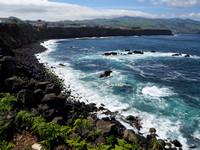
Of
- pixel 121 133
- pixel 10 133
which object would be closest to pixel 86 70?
pixel 121 133

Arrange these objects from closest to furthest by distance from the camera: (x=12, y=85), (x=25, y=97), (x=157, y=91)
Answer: (x=25, y=97)
(x=12, y=85)
(x=157, y=91)

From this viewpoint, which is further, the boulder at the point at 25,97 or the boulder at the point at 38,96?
the boulder at the point at 38,96

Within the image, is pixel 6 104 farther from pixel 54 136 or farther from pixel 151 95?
pixel 151 95

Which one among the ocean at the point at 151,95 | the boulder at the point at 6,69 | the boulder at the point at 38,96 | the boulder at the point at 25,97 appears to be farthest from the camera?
the boulder at the point at 6,69

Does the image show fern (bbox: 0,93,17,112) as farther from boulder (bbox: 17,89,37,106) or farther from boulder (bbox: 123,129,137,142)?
boulder (bbox: 123,129,137,142)

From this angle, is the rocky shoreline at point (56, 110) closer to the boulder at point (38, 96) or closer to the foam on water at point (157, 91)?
the boulder at point (38, 96)

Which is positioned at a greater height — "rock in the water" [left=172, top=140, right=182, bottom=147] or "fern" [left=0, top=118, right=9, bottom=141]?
"fern" [left=0, top=118, right=9, bottom=141]

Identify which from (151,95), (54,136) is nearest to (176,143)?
(151,95)

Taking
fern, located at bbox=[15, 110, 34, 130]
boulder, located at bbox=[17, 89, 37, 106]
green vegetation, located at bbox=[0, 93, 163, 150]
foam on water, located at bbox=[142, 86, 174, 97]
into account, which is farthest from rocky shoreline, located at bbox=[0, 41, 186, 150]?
foam on water, located at bbox=[142, 86, 174, 97]

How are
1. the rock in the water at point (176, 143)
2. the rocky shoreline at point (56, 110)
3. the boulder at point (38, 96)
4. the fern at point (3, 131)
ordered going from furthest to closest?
1. the boulder at point (38, 96)
2. the rock in the water at point (176, 143)
3. the rocky shoreline at point (56, 110)
4. the fern at point (3, 131)

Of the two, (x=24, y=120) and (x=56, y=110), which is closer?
(x=24, y=120)

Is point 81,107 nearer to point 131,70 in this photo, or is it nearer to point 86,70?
point 86,70

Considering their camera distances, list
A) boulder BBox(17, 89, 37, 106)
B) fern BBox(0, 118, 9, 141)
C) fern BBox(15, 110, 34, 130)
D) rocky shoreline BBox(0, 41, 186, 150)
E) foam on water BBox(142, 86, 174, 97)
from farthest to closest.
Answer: foam on water BBox(142, 86, 174, 97)
boulder BBox(17, 89, 37, 106)
rocky shoreline BBox(0, 41, 186, 150)
fern BBox(15, 110, 34, 130)
fern BBox(0, 118, 9, 141)

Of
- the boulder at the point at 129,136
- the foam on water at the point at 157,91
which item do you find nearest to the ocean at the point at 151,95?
the foam on water at the point at 157,91
